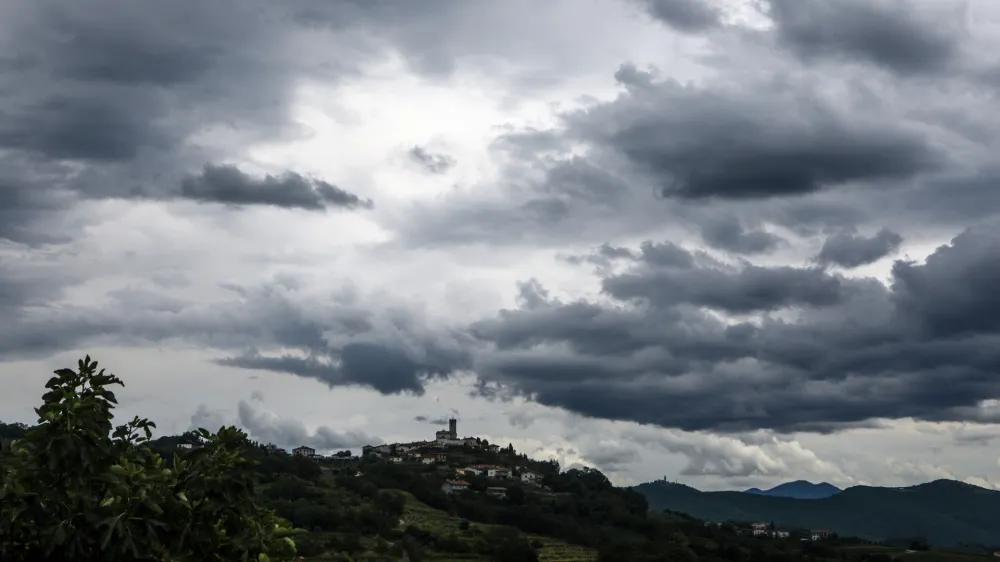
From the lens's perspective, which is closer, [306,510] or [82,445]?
[82,445]

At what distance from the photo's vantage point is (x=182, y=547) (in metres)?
15.5

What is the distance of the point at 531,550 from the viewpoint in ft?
572

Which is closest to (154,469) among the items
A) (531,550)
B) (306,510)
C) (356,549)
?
(356,549)

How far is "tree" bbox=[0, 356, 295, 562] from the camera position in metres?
15.2

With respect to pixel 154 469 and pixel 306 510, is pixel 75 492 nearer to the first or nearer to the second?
pixel 154 469

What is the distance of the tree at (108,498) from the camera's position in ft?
50.0

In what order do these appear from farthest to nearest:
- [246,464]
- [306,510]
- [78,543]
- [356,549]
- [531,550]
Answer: [306,510]
[531,550]
[356,549]
[246,464]
[78,543]

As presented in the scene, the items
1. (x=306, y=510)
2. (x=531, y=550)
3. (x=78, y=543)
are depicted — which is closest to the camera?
(x=78, y=543)

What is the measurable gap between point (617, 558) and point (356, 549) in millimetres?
43557

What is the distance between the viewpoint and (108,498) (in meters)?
15.7

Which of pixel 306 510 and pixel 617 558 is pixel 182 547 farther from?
pixel 306 510

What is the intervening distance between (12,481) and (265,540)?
4.07 m

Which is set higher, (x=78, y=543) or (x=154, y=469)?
(x=154, y=469)

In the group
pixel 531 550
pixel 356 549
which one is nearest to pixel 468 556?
pixel 531 550
